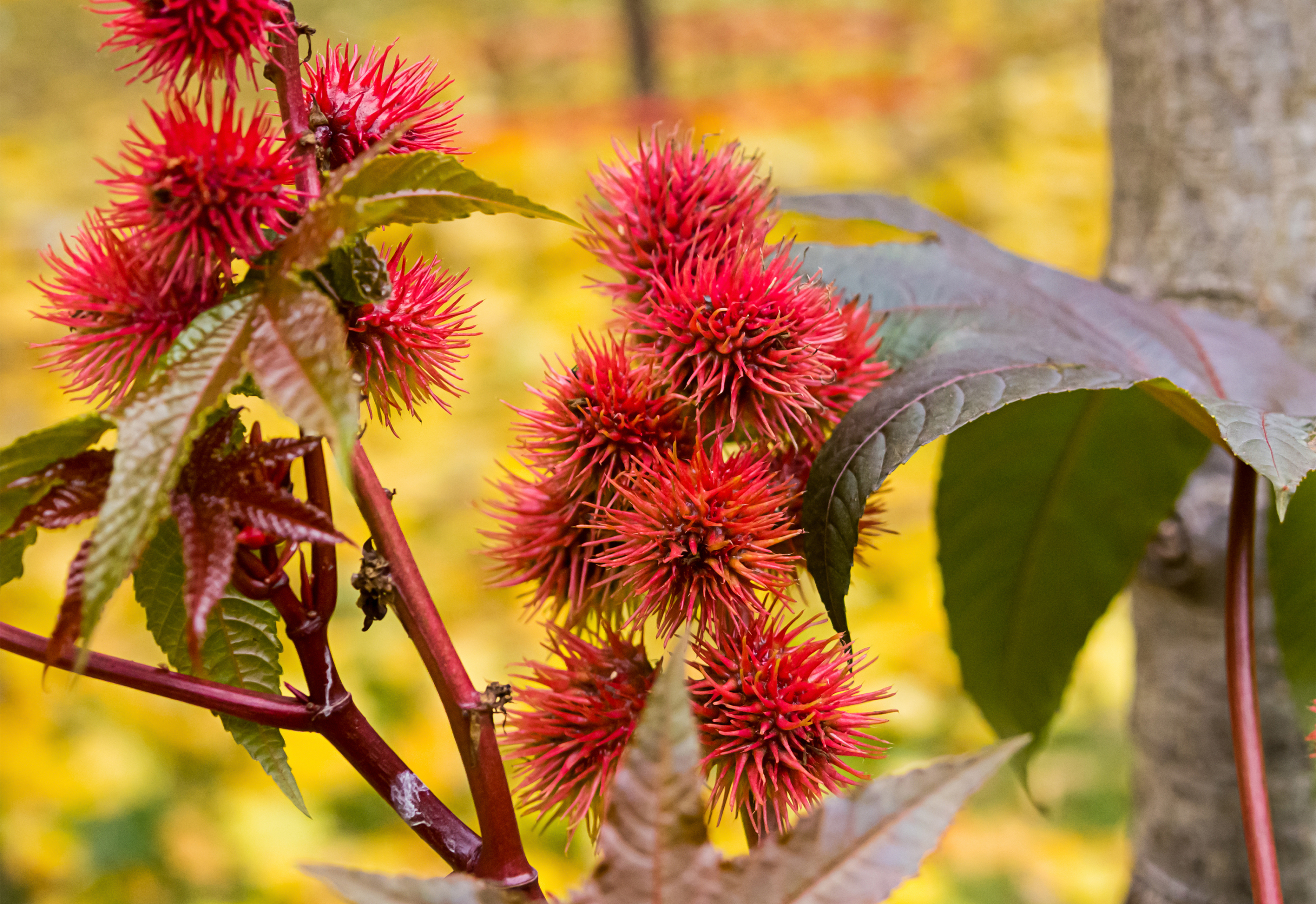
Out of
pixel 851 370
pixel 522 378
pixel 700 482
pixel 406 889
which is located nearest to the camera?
pixel 406 889

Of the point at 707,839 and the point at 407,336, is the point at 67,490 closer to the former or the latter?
the point at 407,336

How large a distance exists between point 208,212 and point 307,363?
6cm

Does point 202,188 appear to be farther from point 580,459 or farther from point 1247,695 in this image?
point 1247,695

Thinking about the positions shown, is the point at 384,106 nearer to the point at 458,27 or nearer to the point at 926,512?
the point at 926,512

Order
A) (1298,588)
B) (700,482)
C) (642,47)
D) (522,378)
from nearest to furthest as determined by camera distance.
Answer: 1. (700,482)
2. (1298,588)
3. (522,378)
4. (642,47)

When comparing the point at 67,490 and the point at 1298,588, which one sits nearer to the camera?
the point at 67,490

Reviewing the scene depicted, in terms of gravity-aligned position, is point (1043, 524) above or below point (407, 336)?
below

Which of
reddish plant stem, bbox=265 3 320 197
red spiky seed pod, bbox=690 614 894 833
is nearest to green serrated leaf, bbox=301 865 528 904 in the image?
red spiky seed pod, bbox=690 614 894 833

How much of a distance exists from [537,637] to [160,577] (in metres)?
1.46

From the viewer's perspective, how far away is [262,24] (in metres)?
0.31

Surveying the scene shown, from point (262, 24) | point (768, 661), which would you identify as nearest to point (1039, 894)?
point (768, 661)

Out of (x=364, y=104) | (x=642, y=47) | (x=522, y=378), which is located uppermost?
(x=642, y=47)

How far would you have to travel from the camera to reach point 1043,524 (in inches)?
25.9

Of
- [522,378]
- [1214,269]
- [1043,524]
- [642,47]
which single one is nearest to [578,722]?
[1043,524]
